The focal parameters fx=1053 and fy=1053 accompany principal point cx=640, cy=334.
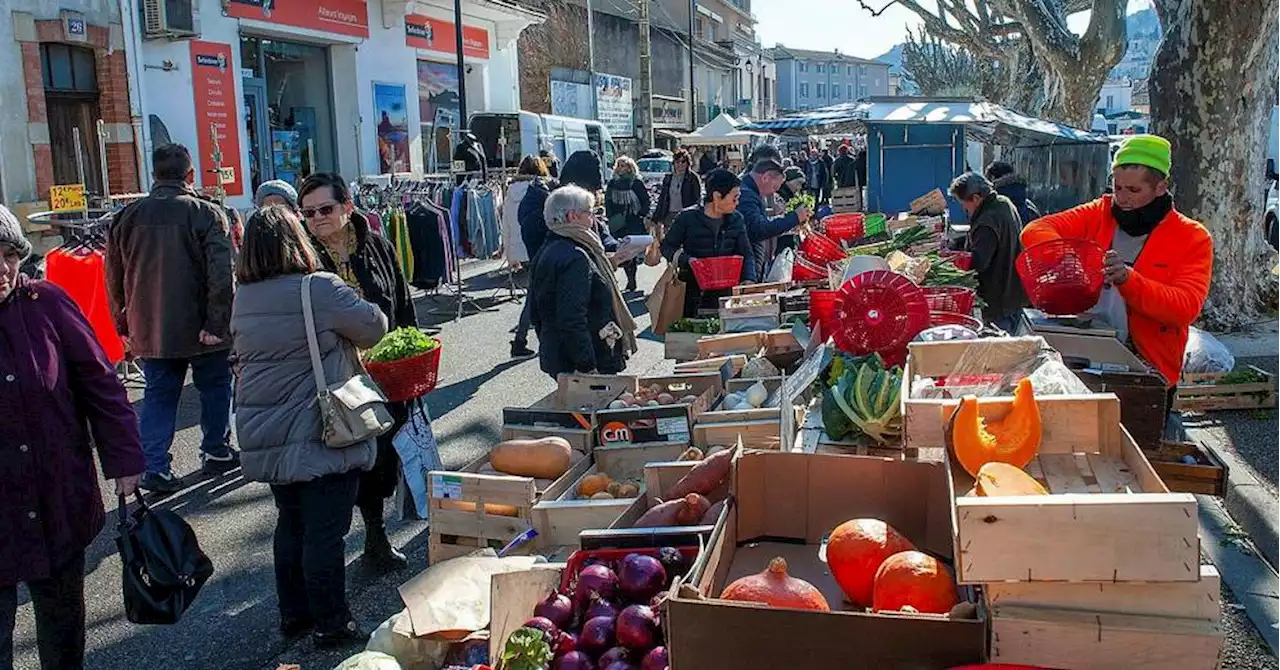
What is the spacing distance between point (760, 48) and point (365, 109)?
60.5 m

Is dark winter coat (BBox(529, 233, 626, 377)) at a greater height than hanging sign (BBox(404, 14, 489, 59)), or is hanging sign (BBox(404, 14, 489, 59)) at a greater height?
hanging sign (BBox(404, 14, 489, 59))

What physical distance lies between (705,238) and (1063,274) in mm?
3539

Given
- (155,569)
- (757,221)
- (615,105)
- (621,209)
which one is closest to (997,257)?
(757,221)

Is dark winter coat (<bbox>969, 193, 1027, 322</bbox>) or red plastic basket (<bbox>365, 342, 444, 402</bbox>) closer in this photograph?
red plastic basket (<bbox>365, 342, 444, 402</bbox>)

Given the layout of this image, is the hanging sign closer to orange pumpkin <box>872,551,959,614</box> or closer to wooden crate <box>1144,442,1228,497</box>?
wooden crate <box>1144,442,1228,497</box>

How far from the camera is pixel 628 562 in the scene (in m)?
2.94

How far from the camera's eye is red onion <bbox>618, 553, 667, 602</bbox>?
2.89 m

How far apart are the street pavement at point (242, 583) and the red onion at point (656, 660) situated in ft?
6.25

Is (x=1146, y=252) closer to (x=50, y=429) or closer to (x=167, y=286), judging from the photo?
(x=50, y=429)

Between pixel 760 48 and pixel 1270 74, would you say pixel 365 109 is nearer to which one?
pixel 1270 74

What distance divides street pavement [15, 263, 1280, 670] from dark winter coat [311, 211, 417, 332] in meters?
1.19

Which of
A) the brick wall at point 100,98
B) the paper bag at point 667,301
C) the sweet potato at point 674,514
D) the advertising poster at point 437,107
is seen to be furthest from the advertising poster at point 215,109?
the sweet potato at point 674,514

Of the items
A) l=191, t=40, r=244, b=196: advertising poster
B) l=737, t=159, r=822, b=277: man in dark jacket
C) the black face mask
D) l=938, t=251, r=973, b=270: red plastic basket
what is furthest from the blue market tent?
the black face mask

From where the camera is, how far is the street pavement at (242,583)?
13.7ft
